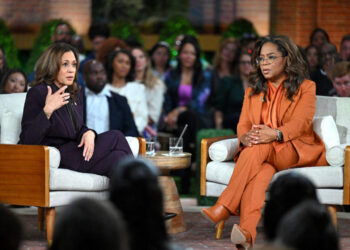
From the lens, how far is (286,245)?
2191mm

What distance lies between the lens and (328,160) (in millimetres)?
5125

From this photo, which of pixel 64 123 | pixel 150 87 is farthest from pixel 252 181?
pixel 150 87

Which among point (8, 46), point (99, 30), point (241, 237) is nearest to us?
point (241, 237)

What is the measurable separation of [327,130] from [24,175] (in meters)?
2.34

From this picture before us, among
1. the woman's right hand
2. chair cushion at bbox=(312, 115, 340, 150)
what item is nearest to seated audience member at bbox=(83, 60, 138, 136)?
the woman's right hand

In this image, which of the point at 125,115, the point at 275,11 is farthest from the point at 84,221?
the point at 275,11

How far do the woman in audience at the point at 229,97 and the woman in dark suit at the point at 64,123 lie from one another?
281 centimetres

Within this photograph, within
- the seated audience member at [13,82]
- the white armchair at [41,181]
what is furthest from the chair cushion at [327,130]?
the seated audience member at [13,82]

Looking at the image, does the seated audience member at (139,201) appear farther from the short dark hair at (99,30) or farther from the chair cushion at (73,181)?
the short dark hair at (99,30)

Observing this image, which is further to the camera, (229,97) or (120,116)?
(229,97)

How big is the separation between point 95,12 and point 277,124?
7781 millimetres

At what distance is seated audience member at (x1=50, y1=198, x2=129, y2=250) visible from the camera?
2.03m

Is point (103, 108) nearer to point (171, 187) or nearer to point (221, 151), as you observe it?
point (171, 187)

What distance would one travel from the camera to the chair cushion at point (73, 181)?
189 inches
